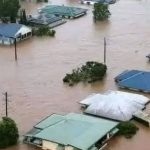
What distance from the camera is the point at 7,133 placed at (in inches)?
477

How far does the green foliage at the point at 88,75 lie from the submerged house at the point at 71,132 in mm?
3233

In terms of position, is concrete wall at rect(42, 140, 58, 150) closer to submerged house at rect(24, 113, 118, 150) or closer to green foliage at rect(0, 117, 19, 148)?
submerged house at rect(24, 113, 118, 150)

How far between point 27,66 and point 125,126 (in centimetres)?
591

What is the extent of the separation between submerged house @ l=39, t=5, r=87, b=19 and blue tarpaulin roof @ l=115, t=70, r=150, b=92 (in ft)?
29.8

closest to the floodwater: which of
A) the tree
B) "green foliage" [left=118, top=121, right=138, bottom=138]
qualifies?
"green foliage" [left=118, top=121, right=138, bottom=138]

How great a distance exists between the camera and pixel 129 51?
1905 cm

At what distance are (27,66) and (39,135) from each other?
19.3 feet

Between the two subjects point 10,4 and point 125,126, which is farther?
point 10,4

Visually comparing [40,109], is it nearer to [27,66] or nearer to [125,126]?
[125,126]

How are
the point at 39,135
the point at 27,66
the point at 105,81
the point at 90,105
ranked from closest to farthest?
the point at 39,135 < the point at 90,105 < the point at 105,81 < the point at 27,66

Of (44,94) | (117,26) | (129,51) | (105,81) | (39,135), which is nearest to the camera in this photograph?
(39,135)

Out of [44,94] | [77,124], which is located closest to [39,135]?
[77,124]

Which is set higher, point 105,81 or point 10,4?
point 10,4

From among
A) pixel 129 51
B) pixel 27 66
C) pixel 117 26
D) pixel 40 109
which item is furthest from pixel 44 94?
pixel 117 26
